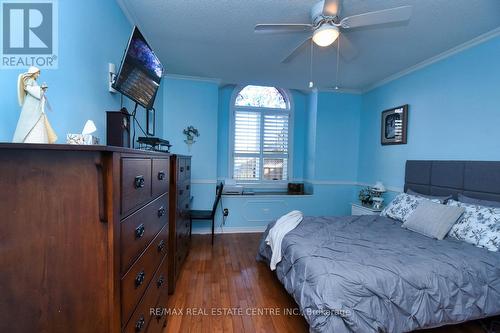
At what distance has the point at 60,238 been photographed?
0.79 m

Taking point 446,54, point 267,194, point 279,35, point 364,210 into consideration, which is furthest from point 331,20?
point 267,194

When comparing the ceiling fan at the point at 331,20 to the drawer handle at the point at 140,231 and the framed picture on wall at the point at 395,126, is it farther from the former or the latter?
the framed picture on wall at the point at 395,126

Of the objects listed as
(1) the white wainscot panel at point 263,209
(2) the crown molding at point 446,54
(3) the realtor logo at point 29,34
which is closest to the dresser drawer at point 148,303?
(3) the realtor logo at point 29,34

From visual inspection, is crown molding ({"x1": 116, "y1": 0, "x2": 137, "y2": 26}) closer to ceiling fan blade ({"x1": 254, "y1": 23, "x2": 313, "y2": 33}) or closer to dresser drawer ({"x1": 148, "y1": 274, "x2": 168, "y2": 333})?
ceiling fan blade ({"x1": 254, "y1": 23, "x2": 313, "y2": 33})

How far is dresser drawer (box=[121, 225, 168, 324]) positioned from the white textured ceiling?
75.8 inches

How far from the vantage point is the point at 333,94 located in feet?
14.2

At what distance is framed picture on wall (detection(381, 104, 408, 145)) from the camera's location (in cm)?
327

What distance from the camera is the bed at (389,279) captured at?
1.39m

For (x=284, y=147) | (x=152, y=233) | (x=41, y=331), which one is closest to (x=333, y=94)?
(x=284, y=147)

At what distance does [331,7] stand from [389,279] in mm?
1929

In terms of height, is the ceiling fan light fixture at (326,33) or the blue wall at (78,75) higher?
the ceiling fan light fixture at (326,33)

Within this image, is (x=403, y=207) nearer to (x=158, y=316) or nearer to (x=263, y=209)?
(x=263, y=209)

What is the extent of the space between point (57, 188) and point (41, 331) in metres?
0.51

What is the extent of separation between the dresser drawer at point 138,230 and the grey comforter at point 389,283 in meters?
1.08
